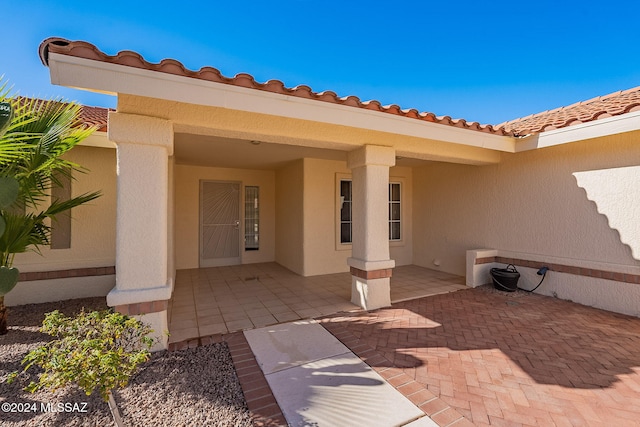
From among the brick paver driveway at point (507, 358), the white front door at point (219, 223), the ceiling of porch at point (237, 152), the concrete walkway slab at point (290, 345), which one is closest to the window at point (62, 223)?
the ceiling of porch at point (237, 152)

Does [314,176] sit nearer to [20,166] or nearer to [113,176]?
[113,176]

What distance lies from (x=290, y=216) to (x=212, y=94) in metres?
6.36

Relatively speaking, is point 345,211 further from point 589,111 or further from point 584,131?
point 589,111

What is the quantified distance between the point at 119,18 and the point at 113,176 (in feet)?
13.0

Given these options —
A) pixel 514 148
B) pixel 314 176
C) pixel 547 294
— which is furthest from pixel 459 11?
pixel 547 294

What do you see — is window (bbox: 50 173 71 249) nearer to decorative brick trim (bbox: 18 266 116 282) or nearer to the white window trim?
decorative brick trim (bbox: 18 266 116 282)

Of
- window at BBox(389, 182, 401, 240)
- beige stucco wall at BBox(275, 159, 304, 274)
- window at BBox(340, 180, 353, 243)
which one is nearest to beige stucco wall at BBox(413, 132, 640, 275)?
window at BBox(389, 182, 401, 240)

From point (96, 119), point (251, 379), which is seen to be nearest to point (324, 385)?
point (251, 379)

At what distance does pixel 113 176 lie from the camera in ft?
20.9

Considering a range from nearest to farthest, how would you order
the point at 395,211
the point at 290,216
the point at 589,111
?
the point at 589,111 → the point at 290,216 → the point at 395,211

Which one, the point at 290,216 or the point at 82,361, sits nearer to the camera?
the point at 82,361

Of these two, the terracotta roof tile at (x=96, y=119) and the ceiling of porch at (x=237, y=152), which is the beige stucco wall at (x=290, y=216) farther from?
the terracotta roof tile at (x=96, y=119)

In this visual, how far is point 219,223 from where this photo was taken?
10469 mm

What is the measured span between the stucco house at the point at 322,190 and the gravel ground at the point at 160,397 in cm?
81
